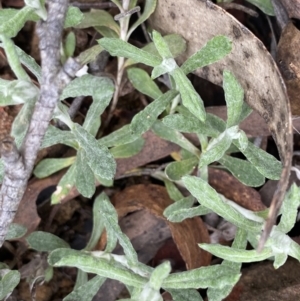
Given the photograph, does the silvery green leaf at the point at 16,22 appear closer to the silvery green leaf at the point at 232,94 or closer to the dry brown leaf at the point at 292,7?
the silvery green leaf at the point at 232,94

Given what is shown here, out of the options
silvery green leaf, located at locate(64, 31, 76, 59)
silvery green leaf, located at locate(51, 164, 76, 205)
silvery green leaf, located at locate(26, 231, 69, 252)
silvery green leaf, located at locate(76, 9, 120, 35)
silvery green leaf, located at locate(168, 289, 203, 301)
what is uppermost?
silvery green leaf, located at locate(76, 9, 120, 35)

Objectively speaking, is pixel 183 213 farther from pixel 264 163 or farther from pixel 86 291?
pixel 86 291

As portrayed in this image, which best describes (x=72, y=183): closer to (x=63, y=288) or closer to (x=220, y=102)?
(x=63, y=288)

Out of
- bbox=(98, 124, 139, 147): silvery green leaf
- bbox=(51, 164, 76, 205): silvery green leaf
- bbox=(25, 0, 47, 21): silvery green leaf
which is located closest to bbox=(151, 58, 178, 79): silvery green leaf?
bbox=(98, 124, 139, 147): silvery green leaf

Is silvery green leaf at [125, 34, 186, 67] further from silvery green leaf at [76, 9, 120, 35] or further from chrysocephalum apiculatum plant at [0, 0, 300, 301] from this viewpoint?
silvery green leaf at [76, 9, 120, 35]

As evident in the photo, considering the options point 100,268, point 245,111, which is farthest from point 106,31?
point 100,268
